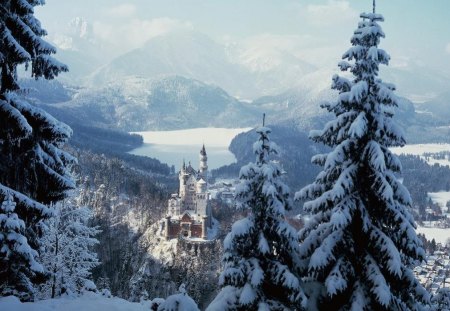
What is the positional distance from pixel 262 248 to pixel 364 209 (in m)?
3.43

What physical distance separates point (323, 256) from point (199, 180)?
87845 mm

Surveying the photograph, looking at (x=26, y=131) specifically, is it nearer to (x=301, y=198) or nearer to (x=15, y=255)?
(x=15, y=255)

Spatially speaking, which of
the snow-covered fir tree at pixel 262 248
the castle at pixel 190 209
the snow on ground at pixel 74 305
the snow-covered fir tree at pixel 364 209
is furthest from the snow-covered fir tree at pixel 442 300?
the castle at pixel 190 209

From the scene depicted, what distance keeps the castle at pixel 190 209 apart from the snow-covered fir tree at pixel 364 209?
271 feet

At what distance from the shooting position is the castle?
98.9 metres

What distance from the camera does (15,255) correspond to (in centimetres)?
1728

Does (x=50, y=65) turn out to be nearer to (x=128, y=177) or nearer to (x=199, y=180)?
(x=199, y=180)

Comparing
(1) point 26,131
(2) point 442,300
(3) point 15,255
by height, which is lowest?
(2) point 442,300

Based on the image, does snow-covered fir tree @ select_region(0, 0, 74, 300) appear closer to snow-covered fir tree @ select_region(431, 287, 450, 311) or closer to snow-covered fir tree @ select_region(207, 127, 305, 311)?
snow-covered fir tree @ select_region(207, 127, 305, 311)

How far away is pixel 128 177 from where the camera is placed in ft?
501

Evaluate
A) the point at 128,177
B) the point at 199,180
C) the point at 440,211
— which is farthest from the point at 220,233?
the point at 440,211

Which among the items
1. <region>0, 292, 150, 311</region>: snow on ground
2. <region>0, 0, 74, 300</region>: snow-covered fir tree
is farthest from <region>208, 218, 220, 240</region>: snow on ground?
<region>0, 0, 74, 300</region>: snow-covered fir tree

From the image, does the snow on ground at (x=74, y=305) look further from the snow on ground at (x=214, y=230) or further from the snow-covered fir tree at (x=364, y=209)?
the snow on ground at (x=214, y=230)

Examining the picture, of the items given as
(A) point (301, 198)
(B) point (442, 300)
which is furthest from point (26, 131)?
(B) point (442, 300)
